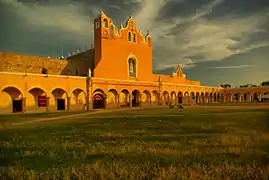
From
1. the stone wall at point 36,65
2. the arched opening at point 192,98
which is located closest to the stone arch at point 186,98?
the arched opening at point 192,98

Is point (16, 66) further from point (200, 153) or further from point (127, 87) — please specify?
point (200, 153)

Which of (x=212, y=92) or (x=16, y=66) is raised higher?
(x=16, y=66)

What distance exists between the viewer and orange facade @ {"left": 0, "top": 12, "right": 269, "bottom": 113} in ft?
84.7

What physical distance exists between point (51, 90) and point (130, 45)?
60.8 feet

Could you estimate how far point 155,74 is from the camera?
4441 centimetres

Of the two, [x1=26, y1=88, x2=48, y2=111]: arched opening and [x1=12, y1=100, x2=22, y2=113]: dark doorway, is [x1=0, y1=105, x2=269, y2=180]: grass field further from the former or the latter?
[x1=12, y1=100, x2=22, y2=113]: dark doorway

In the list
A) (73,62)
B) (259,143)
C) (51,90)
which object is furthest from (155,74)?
(259,143)

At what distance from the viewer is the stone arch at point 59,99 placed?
2883cm

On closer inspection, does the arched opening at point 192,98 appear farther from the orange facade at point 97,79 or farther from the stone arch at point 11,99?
the stone arch at point 11,99

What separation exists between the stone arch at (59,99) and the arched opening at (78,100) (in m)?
1.02

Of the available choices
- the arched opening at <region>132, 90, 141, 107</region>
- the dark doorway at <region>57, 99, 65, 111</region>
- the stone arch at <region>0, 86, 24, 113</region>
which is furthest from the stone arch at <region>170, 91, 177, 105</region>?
the stone arch at <region>0, 86, 24, 113</region>

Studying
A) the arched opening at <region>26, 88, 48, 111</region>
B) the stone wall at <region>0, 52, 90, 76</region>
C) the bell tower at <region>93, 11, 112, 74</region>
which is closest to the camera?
the arched opening at <region>26, 88, 48, 111</region>

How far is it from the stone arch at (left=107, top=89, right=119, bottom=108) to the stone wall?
5996 millimetres

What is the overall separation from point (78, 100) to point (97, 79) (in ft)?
14.6
